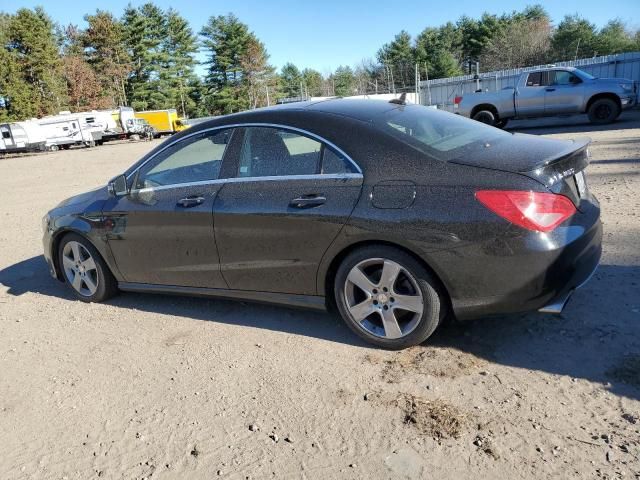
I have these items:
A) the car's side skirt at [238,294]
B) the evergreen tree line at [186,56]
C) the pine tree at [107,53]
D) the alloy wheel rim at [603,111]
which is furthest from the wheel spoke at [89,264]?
the pine tree at [107,53]

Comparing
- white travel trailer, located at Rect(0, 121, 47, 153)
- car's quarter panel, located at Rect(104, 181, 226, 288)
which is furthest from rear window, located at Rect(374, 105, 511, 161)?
white travel trailer, located at Rect(0, 121, 47, 153)

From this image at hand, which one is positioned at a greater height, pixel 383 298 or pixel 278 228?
pixel 278 228

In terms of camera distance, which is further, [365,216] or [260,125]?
[260,125]

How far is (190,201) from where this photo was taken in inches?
162

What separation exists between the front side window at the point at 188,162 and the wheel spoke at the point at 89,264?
959 millimetres

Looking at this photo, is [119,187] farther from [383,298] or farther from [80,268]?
[383,298]

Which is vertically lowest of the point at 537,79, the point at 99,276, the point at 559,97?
the point at 99,276

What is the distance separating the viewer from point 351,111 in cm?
381

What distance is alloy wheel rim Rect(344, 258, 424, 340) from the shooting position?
3346 mm

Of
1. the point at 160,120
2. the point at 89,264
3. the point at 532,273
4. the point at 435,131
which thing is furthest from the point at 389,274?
the point at 160,120

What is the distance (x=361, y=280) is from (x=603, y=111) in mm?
15102

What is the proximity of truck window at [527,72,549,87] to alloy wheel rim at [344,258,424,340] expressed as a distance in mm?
14757

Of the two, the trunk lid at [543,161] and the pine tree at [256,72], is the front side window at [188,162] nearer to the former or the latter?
the trunk lid at [543,161]

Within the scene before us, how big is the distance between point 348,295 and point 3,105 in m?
57.7
